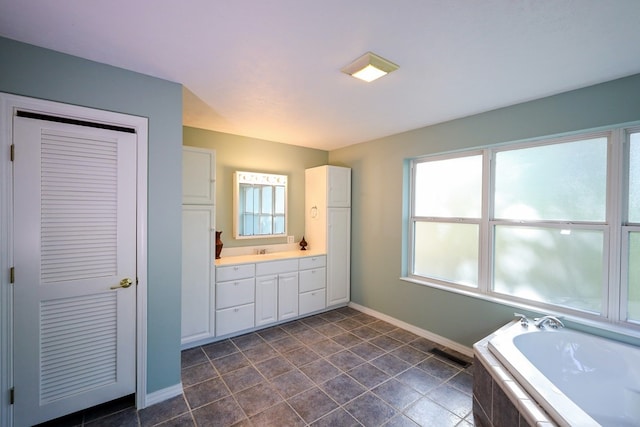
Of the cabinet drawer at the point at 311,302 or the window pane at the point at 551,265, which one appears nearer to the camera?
the window pane at the point at 551,265

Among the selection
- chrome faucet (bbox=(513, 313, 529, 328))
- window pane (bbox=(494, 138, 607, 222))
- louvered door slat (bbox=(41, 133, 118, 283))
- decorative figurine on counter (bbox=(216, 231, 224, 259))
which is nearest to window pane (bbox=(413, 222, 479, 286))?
window pane (bbox=(494, 138, 607, 222))

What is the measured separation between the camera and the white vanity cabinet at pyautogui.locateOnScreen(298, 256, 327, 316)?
3.67m

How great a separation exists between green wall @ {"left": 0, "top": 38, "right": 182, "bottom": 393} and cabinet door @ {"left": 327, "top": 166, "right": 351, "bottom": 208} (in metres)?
2.20

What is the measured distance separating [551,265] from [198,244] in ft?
11.0

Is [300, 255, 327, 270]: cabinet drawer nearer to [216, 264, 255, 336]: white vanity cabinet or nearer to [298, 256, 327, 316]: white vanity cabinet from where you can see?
[298, 256, 327, 316]: white vanity cabinet

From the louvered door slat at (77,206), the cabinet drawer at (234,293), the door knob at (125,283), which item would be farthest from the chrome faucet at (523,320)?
the louvered door slat at (77,206)

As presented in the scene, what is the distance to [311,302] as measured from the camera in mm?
3754

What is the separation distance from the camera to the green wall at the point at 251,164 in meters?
3.51

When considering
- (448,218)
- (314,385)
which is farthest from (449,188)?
(314,385)

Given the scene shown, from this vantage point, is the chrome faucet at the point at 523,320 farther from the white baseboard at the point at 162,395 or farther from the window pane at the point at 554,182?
the white baseboard at the point at 162,395

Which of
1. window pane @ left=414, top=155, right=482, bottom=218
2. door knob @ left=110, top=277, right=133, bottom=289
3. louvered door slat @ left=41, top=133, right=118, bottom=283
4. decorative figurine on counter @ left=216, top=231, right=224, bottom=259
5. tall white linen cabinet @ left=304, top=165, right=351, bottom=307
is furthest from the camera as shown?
tall white linen cabinet @ left=304, top=165, right=351, bottom=307

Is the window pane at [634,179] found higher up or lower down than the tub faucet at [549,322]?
higher up

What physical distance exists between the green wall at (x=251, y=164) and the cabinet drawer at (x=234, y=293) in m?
0.65

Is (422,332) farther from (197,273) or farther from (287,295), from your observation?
(197,273)
